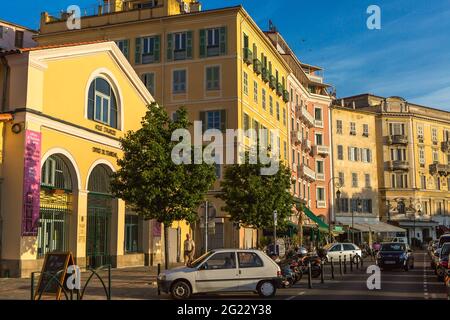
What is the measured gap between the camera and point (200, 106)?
132 feet

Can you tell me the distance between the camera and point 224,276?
1633cm

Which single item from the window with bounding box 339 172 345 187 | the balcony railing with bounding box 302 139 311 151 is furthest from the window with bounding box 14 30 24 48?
the window with bounding box 339 172 345 187

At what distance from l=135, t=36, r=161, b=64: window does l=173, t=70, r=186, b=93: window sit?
6.30 ft

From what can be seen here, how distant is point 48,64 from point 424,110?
63.1 meters

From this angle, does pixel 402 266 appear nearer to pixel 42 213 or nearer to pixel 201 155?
pixel 201 155

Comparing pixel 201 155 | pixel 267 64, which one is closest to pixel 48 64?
pixel 201 155

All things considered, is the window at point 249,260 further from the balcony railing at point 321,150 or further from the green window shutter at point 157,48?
the balcony railing at point 321,150

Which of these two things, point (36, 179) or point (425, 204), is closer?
point (36, 179)

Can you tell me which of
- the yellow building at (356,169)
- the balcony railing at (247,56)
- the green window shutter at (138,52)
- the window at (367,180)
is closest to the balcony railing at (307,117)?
the yellow building at (356,169)

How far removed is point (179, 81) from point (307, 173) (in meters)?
21.8

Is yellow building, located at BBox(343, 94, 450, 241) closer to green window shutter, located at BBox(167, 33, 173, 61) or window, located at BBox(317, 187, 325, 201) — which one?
window, located at BBox(317, 187, 325, 201)

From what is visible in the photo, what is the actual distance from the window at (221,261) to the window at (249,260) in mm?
214

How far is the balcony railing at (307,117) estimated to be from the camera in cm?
5823

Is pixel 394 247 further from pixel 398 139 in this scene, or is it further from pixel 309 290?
pixel 398 139
